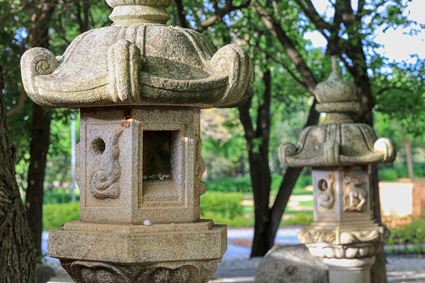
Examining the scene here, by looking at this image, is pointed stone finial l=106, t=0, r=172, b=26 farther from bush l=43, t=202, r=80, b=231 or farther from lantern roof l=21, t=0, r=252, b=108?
bush l=43, t=202, r=80, b=231

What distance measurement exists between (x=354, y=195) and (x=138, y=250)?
5.63 m

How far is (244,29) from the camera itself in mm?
17688

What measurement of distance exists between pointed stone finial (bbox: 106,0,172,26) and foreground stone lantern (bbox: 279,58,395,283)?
4777 mm

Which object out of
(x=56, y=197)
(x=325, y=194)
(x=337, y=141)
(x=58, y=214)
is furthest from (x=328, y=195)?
(x=56, y=197)

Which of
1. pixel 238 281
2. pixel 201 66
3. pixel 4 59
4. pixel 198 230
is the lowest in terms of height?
pixel 238 281

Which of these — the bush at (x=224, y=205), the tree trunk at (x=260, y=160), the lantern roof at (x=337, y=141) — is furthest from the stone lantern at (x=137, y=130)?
the bush at (x=224, y=205)

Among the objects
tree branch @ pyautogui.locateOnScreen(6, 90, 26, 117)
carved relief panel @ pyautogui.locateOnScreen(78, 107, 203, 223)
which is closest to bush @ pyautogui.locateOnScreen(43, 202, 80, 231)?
Answer: tree branch @ pyautogui.locateOnScreen(6, 90, 26, 117)

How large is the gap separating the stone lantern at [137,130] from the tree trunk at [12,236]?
4.75 ft

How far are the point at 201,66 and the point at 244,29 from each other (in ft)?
38.1

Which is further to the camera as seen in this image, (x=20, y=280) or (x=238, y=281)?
(x=238, y=281)

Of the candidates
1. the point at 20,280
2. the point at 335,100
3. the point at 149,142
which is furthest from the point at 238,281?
the point at 149,142

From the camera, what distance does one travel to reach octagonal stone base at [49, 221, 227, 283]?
5.96 meters

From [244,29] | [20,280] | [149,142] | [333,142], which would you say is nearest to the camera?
[149,142]

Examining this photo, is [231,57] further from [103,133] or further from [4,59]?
[4,59]
